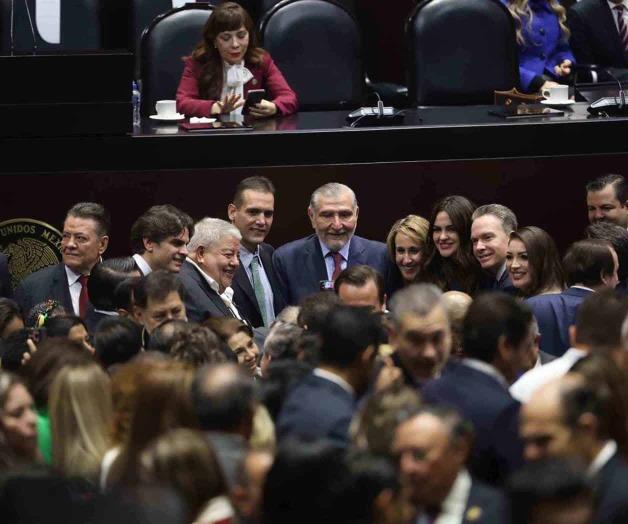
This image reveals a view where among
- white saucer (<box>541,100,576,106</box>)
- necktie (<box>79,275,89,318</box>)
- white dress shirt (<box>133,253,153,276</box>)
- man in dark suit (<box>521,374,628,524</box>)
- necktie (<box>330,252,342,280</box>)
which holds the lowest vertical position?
necktie (<box>79,275,89,318</box>)

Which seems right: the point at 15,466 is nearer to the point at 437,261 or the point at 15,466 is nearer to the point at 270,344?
the point at 270,344

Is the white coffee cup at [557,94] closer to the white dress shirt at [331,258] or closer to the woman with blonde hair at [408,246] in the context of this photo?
the woman with blonde hair at [408,246]

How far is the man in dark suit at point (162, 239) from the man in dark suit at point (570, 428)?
136 inches

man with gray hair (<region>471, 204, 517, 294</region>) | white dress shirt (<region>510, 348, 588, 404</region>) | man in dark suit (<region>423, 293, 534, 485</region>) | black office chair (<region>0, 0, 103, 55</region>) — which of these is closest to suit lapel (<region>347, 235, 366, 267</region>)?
man with gray hair (<region>471, 204, 517, 294</region>)

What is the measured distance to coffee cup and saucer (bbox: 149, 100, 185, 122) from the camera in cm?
898

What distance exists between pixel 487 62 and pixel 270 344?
161 inches

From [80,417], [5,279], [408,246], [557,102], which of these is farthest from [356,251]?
[80,417]

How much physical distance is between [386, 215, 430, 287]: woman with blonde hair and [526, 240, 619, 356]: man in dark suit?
101 centimetres

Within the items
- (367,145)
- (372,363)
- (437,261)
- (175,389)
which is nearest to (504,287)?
(437,261)

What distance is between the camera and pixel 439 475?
4207 millimetres

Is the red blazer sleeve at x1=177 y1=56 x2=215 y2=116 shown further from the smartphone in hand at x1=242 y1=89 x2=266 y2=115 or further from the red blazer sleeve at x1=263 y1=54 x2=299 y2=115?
the red blazer sleeve at x1=263 y1=54 x2=299 y2=115

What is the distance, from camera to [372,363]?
5129mm

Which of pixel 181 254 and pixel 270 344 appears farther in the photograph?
pixel 181 254

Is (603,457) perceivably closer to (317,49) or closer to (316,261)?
(316,261)
